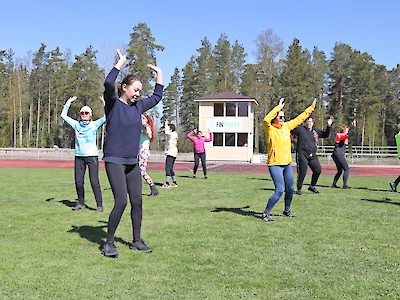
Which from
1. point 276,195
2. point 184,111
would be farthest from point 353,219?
point 184,111

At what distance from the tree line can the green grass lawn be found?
50.7 meters

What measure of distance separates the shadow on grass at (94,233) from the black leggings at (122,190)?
47 centimetres

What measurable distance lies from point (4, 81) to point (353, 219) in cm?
7342

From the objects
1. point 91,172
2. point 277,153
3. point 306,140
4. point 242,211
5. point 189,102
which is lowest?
point 242,211

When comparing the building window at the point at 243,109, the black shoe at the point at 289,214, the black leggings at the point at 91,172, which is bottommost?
the black shoe at the point at 289,214

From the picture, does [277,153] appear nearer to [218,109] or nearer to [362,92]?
[218,109]

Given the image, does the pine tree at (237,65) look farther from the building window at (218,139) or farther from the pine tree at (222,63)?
the building window at (218,139)

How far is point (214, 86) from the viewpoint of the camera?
69.6 metres

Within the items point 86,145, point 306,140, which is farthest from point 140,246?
point 306,140

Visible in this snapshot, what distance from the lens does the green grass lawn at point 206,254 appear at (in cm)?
394

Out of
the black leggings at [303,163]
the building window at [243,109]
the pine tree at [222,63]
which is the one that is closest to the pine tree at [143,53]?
the pine tree at [222,63]

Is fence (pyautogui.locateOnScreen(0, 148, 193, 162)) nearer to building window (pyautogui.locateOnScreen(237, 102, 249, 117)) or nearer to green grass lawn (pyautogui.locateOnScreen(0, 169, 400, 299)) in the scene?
building window (pyautogui.locateOnScreen(237, 102, 249, 117))

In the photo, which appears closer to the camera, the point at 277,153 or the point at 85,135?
the point at 277,153

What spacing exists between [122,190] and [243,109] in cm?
3401
